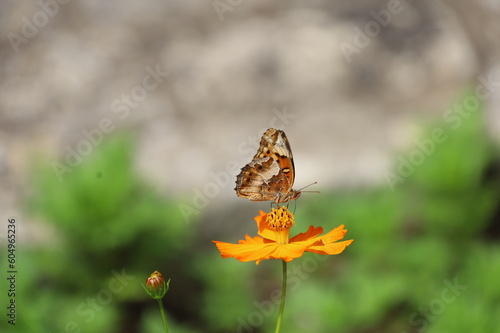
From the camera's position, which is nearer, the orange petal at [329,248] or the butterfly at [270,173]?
the orange petal at [329,248]

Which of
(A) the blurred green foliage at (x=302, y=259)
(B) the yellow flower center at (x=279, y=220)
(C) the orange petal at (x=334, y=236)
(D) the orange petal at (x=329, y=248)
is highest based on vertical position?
(D) the orange petal at (x=329, y=248)

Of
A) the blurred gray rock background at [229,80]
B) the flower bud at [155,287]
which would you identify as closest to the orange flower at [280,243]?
the flower bud at [155,287]

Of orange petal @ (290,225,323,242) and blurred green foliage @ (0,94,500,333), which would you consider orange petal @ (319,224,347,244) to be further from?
blurred green foliage @ (0,94,500,333)

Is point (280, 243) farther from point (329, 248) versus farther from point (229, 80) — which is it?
point (229, 80)

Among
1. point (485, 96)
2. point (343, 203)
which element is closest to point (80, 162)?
point (343, 203)

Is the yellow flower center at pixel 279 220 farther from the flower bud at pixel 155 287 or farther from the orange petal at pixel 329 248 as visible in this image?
the flower bud at pixel 155 287

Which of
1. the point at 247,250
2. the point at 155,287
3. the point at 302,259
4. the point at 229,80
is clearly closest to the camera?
the point at 155,287

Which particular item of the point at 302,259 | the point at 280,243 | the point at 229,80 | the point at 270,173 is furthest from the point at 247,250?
the point at 229,80
